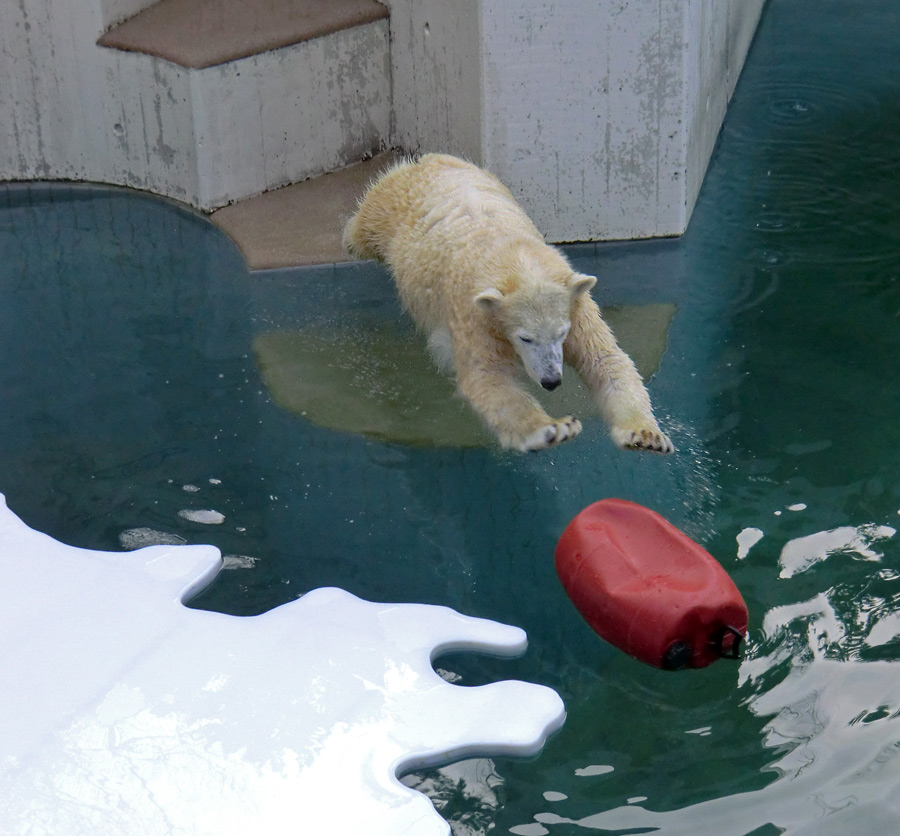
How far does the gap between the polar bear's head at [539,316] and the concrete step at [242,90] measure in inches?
93.7

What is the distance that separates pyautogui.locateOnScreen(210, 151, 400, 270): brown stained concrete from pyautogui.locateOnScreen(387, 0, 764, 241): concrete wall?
483mm

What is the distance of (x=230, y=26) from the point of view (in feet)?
17.4

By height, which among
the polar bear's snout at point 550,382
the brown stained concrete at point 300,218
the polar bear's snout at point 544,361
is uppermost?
the polar bear's snout at point 544,361

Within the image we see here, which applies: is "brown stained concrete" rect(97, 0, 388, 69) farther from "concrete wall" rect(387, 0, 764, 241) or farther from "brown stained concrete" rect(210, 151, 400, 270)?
"brown stained concrete" rect(210, 151, 400, 270)

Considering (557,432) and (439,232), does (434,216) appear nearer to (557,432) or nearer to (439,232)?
(439,232)

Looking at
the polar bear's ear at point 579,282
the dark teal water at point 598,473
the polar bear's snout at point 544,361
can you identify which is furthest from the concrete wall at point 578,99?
the polar bear's snout at point 544,361

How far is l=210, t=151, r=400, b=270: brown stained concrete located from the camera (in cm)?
495

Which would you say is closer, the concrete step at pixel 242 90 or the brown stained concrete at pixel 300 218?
the brown stained concrete at pixel 300 218

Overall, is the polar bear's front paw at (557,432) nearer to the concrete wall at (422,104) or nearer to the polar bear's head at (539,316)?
the polar bear's head at (539,316)

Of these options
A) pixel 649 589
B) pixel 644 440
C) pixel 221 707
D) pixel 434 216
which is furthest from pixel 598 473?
pixel 221 707

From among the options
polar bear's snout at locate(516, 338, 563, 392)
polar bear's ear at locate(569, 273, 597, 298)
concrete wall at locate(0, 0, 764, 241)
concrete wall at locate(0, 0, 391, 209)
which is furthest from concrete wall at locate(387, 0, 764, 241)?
polar bear's snout at locate(516, 338, 563, 392)

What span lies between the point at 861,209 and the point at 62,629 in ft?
12.6

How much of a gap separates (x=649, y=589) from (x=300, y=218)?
3.12m

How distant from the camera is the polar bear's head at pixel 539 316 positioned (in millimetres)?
3344
